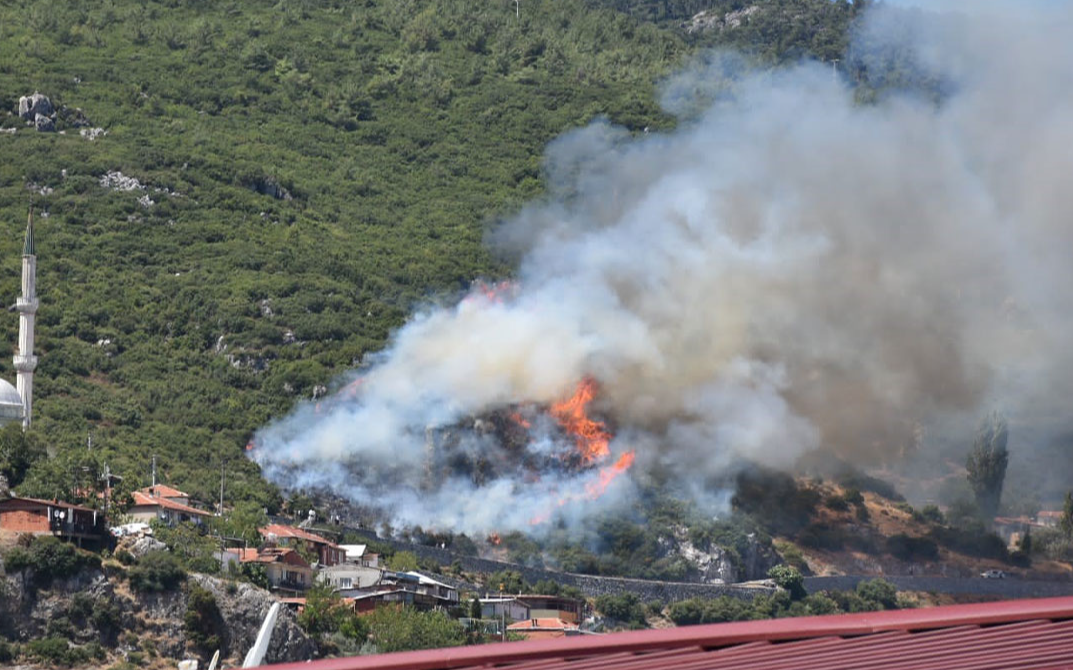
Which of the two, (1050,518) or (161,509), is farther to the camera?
(1050,518)

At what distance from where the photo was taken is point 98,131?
156 metres

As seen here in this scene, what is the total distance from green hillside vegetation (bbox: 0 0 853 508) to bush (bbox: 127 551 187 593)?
8.57 meters

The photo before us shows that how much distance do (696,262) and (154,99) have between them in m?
86.6

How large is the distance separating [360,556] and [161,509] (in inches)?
457

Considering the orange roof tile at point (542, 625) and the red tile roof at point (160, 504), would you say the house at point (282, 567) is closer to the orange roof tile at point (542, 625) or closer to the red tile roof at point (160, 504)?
the red tile roof at point (160, 504)

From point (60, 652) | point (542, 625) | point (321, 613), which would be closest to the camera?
point (60, 652)

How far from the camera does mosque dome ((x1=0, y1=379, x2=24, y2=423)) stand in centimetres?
8644

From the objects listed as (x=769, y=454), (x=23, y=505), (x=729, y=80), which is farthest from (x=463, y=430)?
(x=729, y=80)

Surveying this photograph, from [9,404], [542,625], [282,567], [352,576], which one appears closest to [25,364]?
[9,404]

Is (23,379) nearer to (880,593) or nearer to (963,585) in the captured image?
(880,593)

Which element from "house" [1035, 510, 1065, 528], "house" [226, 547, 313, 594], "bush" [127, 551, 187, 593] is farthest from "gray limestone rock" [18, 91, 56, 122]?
"house" [1035, 510, 1065, 528]

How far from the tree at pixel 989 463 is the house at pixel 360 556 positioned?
28817 millimetres

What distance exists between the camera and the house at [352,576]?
84062 mm

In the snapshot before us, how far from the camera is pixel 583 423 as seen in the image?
311 ft
